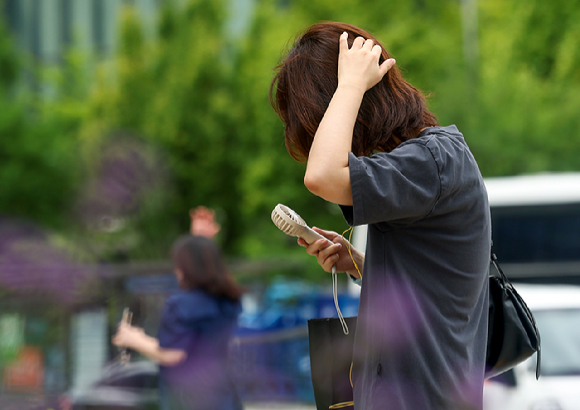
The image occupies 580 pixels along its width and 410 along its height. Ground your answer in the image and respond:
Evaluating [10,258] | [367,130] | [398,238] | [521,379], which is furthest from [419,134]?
[10,258]

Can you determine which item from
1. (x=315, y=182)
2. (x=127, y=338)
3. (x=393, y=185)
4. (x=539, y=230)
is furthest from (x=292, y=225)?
(x=539, y=230)

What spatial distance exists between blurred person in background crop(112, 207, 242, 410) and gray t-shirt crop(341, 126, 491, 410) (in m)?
2.43

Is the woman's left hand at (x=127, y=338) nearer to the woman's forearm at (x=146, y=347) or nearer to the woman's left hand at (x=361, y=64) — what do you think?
the woman's forearm at (x=146, y=347)

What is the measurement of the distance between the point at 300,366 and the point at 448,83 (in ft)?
25.5

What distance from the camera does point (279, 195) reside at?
47.2 ft

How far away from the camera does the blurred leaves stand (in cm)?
1277

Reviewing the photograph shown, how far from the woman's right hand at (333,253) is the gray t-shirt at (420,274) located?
0.27 m

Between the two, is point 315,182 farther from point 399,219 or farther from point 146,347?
point 146,347

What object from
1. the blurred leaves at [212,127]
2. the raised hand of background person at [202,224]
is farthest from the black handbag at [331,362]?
the blurred leaves at [212,127]

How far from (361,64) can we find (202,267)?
2666 millimetres

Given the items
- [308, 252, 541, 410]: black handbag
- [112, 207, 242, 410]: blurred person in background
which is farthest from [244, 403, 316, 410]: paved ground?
[308, 252, 541, 410]: black handbag

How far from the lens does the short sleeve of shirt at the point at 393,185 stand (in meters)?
1.27

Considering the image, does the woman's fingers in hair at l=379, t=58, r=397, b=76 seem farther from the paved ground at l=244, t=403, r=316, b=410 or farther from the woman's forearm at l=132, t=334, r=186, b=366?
the paved ground at l=244, t=403, r=316, b=410

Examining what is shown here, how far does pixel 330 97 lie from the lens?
147 cm
